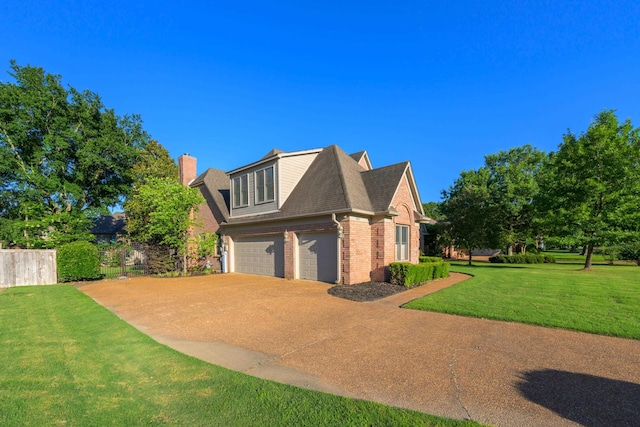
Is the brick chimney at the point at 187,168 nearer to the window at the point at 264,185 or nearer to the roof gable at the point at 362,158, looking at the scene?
the window at the point at 264,185

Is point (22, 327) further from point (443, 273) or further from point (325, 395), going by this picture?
point (443, 273)

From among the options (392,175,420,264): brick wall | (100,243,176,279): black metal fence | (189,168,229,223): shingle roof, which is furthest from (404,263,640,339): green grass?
(100,243,176,279): black metal fence

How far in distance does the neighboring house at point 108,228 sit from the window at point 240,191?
24633 mm

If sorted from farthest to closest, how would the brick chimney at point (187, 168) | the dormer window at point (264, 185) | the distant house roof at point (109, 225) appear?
the distant house roof at point (109, 225) < the brick chimney at point (187, 168) < the dormer window at point (264, 185)

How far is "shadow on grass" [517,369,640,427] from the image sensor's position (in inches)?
126

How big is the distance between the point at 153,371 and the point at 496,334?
641 cm

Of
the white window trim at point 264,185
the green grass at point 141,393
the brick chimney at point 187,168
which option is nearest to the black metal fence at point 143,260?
the white window trim at point 264,185

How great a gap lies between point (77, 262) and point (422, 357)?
1734cm

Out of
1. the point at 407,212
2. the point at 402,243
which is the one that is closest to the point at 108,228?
the point at 402,243

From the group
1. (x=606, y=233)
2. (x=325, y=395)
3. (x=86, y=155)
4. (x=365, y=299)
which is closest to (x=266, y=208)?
(x=365, y=299)

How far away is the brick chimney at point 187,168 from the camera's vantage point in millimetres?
23438

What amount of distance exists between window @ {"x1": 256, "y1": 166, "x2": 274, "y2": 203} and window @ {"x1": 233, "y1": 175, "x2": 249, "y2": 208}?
3.63ft

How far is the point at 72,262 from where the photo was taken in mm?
14820

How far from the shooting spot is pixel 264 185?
1614 cm
